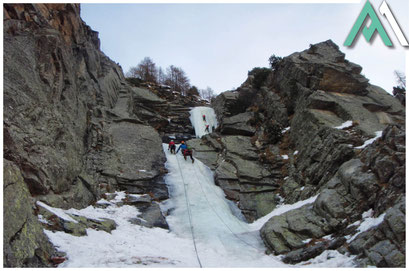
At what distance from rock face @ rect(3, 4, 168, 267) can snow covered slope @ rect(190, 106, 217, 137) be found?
9598 mm

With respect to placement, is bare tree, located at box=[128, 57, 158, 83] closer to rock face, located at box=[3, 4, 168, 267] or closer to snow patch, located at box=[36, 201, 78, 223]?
rock face, located at box=[3, 4, 168, 267]

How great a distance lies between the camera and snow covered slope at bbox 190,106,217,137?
99.0 feet

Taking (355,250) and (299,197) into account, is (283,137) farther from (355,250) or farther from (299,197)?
(355,250)

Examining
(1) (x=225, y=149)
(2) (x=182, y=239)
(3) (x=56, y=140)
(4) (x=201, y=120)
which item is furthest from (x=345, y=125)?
(4) (x=201, y=120)

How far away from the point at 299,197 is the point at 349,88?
11699mm

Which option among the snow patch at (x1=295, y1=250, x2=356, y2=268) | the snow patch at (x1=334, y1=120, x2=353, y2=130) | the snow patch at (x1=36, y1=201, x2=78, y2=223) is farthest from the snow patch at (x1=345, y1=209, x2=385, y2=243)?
the snow patch at (x1=36, y1=201, x2=78, y2=223)

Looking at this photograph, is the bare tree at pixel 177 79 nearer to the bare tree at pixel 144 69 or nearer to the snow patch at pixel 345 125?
the bare tree at pixel 144 69

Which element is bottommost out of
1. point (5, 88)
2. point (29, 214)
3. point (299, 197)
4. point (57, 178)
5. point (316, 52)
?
point (299, 197)

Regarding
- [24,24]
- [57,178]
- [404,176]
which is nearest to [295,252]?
[404,176]

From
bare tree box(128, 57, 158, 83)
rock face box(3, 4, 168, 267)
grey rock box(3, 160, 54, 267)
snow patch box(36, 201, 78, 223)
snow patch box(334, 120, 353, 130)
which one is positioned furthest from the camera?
bare tree box(128, 57, 158, 83)

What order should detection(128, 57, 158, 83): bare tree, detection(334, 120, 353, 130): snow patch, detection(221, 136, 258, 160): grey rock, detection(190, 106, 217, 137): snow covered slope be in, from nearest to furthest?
detection(334, 120, 353, 130): snow patch
detection(221, 136, 258, 160): grey rock
detection(190, 106, 217, 137): snow covered slope
detection(128, 57, 158, 83): bare tree

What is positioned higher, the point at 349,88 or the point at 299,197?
the point at 349,88

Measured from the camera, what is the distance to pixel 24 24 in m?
13.0

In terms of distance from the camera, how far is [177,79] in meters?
53.6
